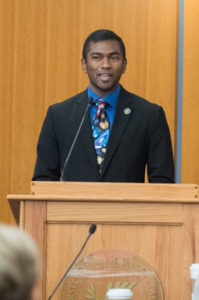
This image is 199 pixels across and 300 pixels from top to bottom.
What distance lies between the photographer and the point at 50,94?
449 centimetres

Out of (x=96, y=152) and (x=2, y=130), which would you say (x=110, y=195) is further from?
(x=2, y=130)

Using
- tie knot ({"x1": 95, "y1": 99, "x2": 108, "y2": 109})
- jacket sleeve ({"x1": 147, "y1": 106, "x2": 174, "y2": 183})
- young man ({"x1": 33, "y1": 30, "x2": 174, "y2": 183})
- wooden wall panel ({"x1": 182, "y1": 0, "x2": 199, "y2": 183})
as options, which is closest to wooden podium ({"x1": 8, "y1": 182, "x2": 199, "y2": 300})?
young man ({"x1": 33, "y1": 30, "x2": 174, "y2": 183})

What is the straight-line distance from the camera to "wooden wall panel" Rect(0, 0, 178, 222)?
4492 millimetres

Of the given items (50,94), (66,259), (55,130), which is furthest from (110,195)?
(50,94)

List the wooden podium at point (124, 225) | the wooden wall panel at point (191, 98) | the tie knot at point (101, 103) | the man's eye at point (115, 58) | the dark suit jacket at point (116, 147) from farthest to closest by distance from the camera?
the wooden wall panel at point (191, 98), the man's eye at point (115, 58), the tie knot at point (101, 103), the dark suit jacket at point (116, 147), the wooden podium at point (124, 225)

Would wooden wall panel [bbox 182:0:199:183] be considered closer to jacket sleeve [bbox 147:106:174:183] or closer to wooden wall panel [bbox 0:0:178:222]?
wooden wall panel [bbox 0:0:178:222]

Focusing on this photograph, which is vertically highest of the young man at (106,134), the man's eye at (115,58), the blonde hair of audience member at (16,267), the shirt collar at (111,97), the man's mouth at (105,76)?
the man's eye at (115,58)

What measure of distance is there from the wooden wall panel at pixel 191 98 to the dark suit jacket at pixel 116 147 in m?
1.44

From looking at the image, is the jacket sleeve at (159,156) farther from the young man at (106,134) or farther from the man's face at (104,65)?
the man's face at (104,65)

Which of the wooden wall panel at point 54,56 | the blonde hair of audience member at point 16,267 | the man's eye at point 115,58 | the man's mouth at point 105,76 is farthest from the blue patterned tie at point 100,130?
the blonde hair of audience member at point 16,267

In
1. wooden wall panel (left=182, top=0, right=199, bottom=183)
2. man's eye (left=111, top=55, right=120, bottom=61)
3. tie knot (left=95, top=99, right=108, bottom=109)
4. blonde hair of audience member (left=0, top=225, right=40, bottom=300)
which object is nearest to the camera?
blonde hair of audience member (left=0, top=225, right=40, bottom=300)

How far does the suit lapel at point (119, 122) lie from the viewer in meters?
2.82

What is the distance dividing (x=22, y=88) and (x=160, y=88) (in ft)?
3.13

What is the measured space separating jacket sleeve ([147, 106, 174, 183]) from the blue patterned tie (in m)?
0.21
